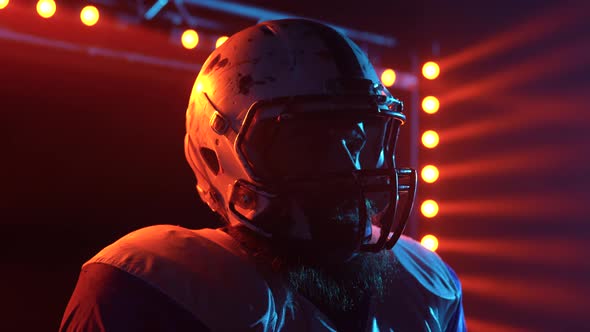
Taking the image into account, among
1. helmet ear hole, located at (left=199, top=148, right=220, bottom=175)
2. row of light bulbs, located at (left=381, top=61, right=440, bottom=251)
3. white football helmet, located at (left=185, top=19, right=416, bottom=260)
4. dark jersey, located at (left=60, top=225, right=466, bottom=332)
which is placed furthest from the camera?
row of light bulbs, located at (left=381, top=61, right=440, bottom=251)

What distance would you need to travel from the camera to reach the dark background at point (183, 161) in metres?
2.21

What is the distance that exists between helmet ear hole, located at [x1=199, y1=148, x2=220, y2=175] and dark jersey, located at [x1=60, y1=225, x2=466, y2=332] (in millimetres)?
147

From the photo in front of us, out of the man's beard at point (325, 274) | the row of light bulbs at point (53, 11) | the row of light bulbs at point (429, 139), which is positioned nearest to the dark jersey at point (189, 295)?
the man's beard at point (325, 274)

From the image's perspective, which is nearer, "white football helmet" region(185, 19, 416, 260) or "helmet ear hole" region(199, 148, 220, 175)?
"white football helmet" region(185, 19, 416, 260)

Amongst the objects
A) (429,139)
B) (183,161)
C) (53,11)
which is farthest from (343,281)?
(429,139)

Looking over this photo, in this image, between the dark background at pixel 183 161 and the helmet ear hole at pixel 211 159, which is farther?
the dark background at pixel 183 161

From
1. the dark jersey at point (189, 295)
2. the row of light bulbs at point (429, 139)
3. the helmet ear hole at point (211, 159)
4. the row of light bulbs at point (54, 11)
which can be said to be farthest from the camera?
the row of light bulbs at point (429, 139)

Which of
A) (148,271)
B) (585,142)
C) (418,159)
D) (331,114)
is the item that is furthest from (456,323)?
(418,159)

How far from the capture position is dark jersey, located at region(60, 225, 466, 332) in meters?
0.90

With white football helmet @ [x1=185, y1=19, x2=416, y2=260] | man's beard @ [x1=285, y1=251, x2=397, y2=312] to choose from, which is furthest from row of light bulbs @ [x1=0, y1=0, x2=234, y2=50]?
man's beard @ [x1=285, y1=251, x2=397, y2=312]

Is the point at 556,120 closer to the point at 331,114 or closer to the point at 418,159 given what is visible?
the point at 418,159

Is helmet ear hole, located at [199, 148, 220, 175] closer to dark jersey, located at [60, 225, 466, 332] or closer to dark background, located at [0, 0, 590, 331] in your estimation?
dark jersey, located at [60, 225, 466, 332]

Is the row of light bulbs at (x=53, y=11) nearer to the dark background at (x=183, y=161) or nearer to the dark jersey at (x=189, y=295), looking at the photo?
the dark background at (x=183, y=161)

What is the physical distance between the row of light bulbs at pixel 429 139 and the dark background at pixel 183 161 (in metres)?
0.15
